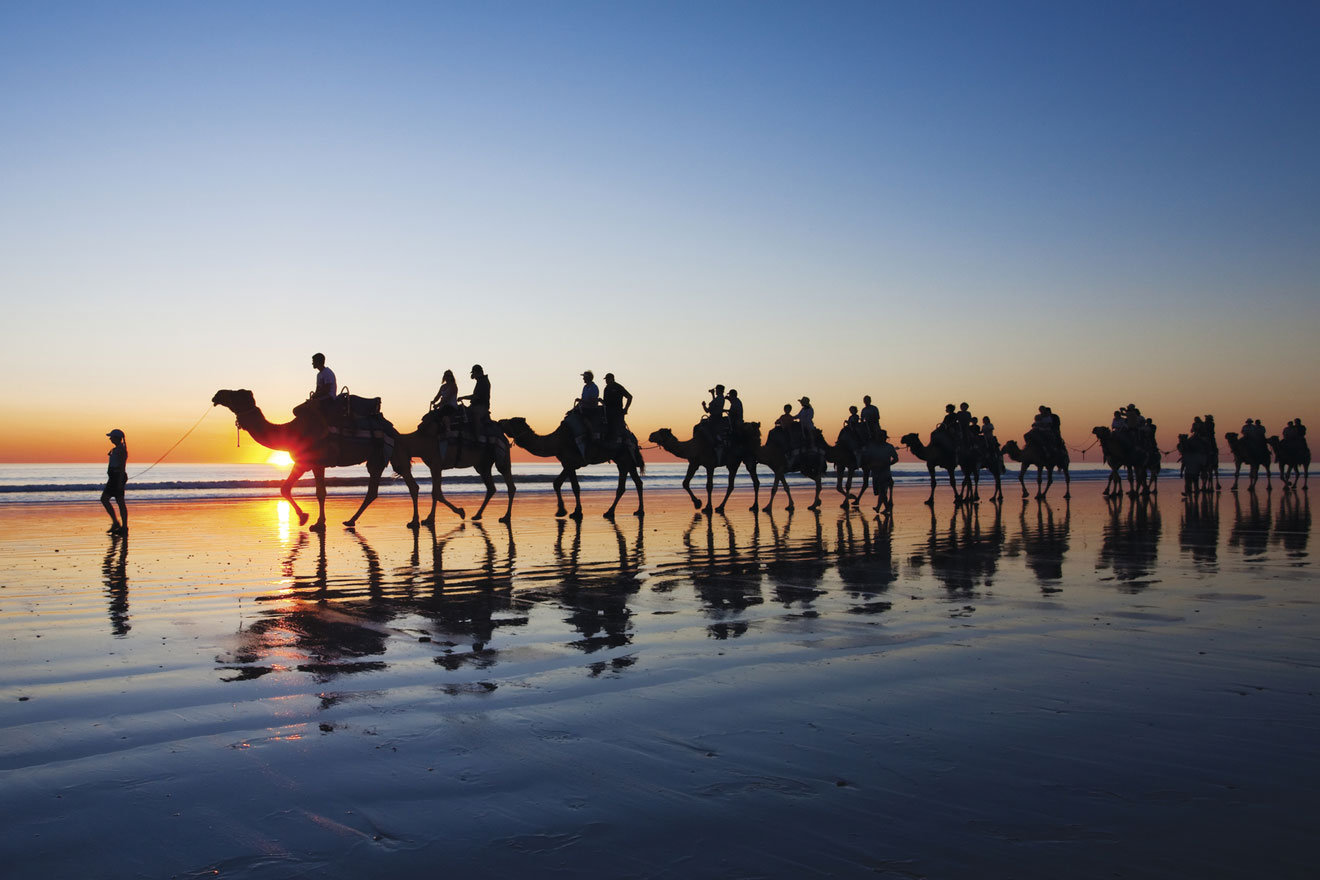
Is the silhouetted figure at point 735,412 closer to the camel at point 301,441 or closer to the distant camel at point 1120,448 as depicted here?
the camel at point 301,441

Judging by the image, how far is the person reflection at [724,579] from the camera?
8.27 metres

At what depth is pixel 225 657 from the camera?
6758mm

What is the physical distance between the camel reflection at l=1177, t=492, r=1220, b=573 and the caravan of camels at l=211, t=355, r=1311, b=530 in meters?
5.65

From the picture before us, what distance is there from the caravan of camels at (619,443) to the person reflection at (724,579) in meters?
5.60

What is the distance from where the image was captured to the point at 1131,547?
48.8ft

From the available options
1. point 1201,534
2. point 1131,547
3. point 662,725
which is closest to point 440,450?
point 1131,547

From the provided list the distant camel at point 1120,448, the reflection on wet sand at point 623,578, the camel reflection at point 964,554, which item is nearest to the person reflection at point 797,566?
the reflection on wet sand at point 623,578

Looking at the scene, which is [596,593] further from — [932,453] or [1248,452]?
[1248,452]

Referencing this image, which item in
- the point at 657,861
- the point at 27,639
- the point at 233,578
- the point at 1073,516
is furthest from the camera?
the point at 1073,516

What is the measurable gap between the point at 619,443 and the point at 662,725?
1829 cm

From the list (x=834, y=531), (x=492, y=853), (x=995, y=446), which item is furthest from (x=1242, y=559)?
(x=995, y=446)

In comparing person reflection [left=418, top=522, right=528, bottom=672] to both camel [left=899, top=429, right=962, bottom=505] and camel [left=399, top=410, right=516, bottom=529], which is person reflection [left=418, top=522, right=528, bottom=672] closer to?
camel [left=399, top=410, right=516, bottom=529]

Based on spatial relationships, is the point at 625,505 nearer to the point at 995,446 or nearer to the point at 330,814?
the point at 995,446

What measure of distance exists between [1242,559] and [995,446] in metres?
19.6
